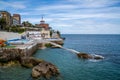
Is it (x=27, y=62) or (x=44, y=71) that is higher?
(x=27, y=62)

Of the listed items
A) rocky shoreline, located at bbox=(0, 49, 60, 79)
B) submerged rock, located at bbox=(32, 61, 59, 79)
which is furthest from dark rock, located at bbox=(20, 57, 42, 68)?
submerged rock, located at bbox=(32, 61, 59, 79)

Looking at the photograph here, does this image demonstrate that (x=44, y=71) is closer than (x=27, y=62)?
Yes

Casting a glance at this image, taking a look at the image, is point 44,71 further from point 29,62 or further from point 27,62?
point 27,62

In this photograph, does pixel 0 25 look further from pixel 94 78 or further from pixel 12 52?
pixel 94 78

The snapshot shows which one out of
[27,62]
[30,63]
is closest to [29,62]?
[30,63]

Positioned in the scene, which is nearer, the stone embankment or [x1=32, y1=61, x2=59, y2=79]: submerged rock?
[x1=32, y1=61, x2=59, y2=79]: submerged rock

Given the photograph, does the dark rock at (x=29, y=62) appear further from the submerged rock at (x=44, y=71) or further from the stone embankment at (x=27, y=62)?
the submerged rock at (x=44, y=71)

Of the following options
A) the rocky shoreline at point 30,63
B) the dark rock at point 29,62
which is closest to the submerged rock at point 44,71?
the rocky shoreline at point 30,63

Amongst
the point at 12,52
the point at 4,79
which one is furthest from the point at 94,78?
the point at 12,52

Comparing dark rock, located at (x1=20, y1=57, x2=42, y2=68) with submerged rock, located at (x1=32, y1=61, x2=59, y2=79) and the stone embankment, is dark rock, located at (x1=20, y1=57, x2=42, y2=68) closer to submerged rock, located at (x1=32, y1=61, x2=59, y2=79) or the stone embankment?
the stone embankment

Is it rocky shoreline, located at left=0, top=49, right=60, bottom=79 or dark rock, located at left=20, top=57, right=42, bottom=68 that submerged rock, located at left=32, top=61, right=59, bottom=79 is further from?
dark rock, located at left=20, top=57, right=42, bottom=68

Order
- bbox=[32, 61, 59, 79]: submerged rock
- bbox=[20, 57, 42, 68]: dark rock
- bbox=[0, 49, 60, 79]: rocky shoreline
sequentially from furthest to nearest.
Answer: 1. bbox=[20, 57, 42, 68]: dark rock
2. bbox=[0, 49, 60, 79]: rocky shoreline
3. bbox=[32, 61, 59, 79]: submerged rock

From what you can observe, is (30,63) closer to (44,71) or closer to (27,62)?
(27,62)

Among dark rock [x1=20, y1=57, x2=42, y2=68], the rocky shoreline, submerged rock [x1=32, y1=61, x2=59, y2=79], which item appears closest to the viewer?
submerged rock [x1=32, y1=61, x2=59, y2=79]
